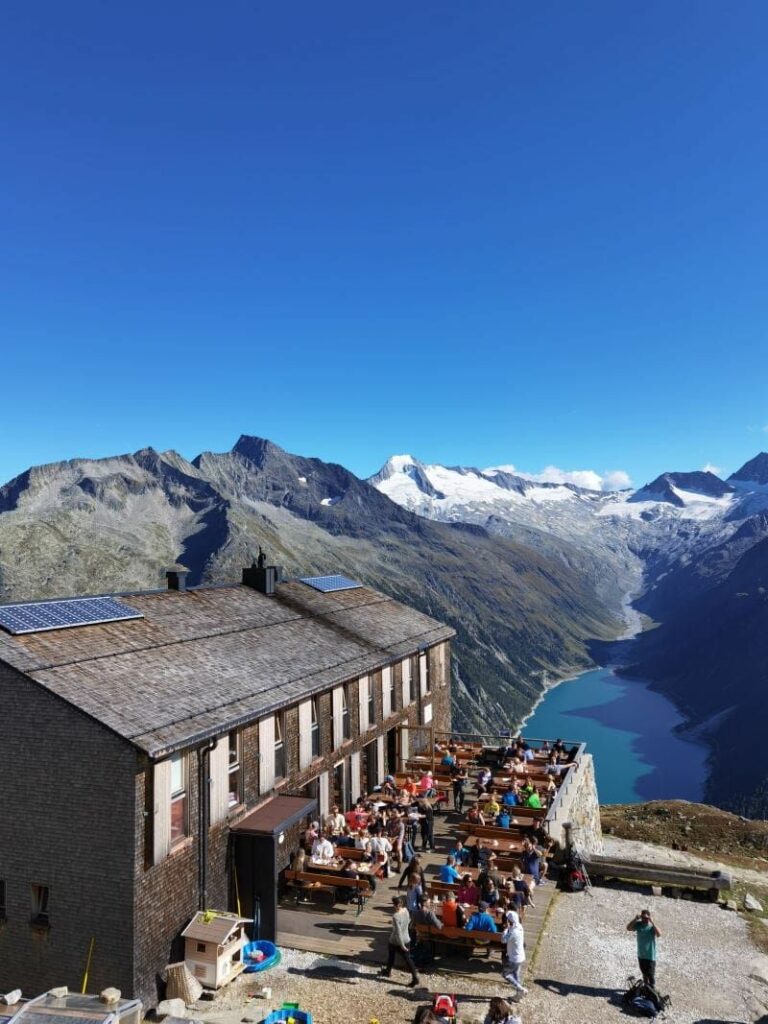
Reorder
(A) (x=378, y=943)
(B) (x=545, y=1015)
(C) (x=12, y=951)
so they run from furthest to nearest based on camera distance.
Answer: (A) (x=378, y=943)
(C) (x=12, y=951)
(B) (x=545, y=1015)

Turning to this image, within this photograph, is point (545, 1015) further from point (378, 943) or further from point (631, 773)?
point (631, 773)

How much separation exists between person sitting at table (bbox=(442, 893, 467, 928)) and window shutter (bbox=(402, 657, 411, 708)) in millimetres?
16991

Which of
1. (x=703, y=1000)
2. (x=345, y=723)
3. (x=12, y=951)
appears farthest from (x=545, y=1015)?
(x=345, y=723)

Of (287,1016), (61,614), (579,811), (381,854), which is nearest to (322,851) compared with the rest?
(381,854)

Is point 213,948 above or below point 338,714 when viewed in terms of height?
below

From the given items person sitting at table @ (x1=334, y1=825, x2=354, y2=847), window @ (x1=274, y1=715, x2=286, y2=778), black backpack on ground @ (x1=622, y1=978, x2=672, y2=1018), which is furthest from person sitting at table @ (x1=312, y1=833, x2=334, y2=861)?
black backpack on ground @ (x1=622, y1=978, x2=672, y2=1018)

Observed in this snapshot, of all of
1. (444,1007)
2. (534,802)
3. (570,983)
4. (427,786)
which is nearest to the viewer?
(444,1007)

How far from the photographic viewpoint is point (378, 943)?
19922 millimetres

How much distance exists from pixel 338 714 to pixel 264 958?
34.6 feet

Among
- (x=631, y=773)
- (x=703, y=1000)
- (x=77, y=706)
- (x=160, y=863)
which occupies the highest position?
(x=77, y=706)

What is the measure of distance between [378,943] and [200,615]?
12.1m

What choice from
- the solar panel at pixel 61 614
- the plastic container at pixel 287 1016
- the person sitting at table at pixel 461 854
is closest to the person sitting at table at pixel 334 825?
the person sitting at table at pixel 461 854

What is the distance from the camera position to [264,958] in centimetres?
1911

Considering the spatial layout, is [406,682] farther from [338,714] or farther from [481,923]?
[481,923]
